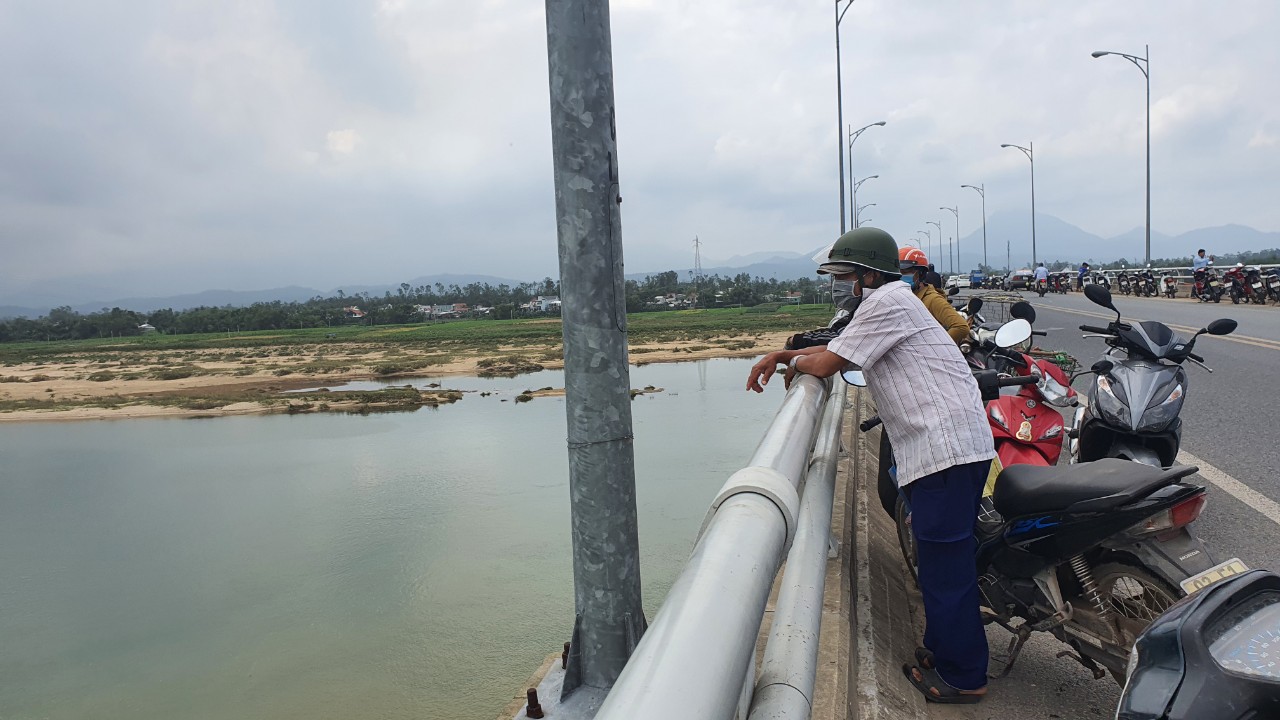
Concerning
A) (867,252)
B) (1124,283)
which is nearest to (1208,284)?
(1124,283)

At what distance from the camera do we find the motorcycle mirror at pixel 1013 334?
4004 mm

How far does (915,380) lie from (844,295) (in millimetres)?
436

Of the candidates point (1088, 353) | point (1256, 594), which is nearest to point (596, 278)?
point (1256, 594)

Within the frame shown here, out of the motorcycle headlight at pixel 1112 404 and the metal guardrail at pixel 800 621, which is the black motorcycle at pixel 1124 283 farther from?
the metal guardrail at pixel 800 621

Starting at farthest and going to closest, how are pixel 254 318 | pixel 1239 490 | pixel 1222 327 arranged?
1. pixel 254 318
2. pixel 1239 490
3. pixel 1222 327

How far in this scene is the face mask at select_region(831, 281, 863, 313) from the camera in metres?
2.80

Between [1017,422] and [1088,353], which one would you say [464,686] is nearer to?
[1017,422]

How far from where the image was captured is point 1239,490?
4789 mm

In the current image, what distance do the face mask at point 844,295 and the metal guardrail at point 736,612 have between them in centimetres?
58

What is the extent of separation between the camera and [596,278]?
199cm

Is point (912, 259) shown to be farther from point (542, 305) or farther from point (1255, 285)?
point (542, 305)

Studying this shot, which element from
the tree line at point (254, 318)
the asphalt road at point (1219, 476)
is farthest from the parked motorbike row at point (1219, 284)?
the tree line at point (254, 318)

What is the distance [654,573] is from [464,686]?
2.11m

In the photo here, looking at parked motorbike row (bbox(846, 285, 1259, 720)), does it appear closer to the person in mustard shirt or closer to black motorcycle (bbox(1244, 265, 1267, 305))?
the person in mustard shirt
